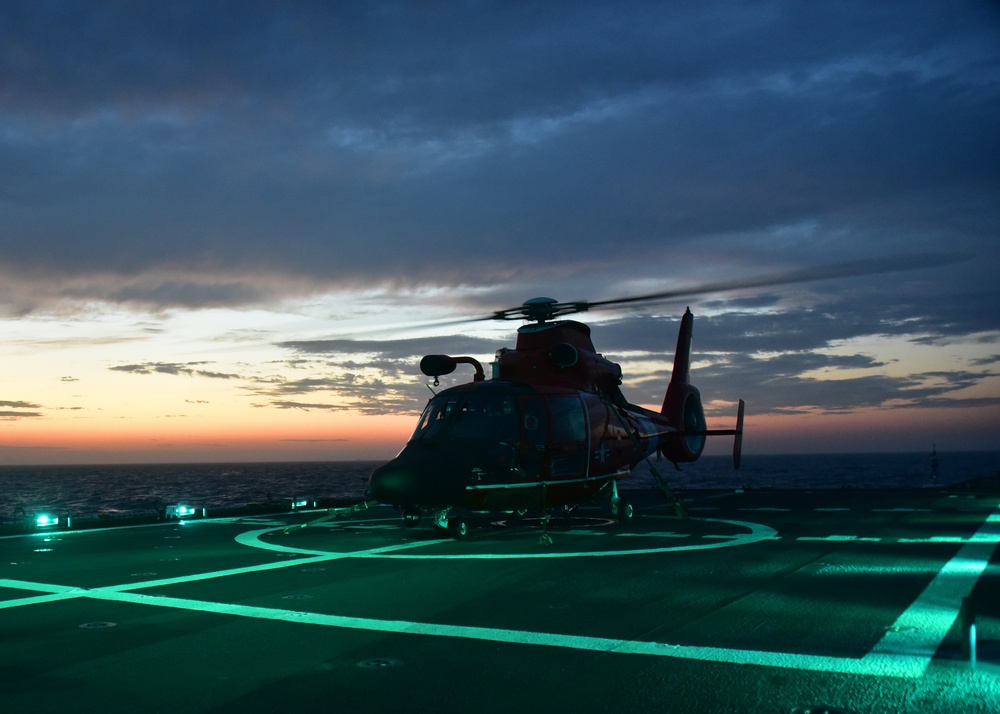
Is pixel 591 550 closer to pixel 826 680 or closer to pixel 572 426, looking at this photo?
pixel 572 426

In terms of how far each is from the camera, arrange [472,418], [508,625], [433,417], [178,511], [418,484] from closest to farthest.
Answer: [508,625]
[418,484]
[472,418]
[433,417]
[178,511]

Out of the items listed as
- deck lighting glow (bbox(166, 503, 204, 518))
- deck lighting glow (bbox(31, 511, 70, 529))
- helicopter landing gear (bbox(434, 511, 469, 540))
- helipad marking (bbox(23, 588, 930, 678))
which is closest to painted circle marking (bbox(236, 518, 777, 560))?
helicopter landing gear (bbox(434, 511, 469, 540))

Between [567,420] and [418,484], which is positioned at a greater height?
[567,420]

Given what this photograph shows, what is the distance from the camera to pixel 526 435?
57.3 feet

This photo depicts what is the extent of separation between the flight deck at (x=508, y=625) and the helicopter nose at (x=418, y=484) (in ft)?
3.31

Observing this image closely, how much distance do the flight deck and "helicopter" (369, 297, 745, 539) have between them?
1.23 metres

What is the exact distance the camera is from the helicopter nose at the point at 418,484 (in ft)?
50.0

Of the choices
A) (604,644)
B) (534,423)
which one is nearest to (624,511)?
(534,423)

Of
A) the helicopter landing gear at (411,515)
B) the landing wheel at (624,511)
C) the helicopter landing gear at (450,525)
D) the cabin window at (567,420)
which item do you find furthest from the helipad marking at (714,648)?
the landing wheel at (624,511)

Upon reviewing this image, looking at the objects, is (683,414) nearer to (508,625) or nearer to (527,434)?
(527,434)

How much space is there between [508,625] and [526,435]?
954cm

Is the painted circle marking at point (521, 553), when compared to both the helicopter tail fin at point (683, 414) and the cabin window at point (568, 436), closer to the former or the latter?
the cabin window at point (568, 436)

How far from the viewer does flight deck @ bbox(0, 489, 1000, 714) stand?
5742 mm

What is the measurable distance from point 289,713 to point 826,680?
13.6ft
